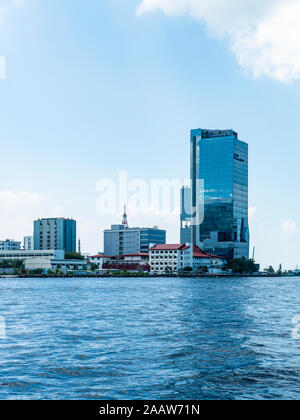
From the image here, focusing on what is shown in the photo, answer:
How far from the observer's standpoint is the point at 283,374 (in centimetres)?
2664

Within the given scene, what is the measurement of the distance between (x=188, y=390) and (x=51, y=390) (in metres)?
6.09

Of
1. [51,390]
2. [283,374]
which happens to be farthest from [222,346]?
[51,390]

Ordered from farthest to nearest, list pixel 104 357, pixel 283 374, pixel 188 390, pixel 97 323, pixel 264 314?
pixel 264 314 < pixel 97 323 < pixel 104 357 < pixel 283 374 < pixel 188 390

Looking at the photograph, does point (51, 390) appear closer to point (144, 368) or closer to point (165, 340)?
point (144, 368)

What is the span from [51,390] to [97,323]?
24279 mm

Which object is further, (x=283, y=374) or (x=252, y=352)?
(x=252, y=352)
